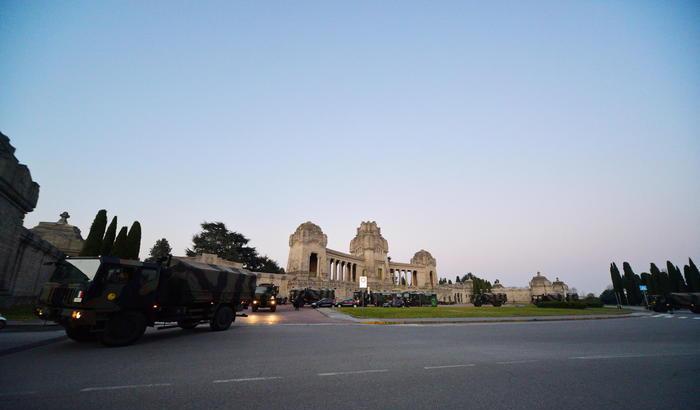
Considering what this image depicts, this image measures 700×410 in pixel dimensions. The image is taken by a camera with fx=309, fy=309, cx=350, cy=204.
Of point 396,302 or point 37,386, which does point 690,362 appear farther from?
point 396,302

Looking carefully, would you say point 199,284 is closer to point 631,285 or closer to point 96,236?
point 96,236

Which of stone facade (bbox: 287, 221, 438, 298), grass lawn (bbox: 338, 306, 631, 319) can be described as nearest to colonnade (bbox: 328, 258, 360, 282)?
stone facade (bbox: 287, 221, 438, 298)

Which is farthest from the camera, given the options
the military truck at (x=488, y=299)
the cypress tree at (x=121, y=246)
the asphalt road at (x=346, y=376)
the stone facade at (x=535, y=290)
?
the stone facade at (x=535, y=290)

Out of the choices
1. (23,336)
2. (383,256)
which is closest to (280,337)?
(23,336)

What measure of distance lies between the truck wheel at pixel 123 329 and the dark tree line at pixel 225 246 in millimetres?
66068

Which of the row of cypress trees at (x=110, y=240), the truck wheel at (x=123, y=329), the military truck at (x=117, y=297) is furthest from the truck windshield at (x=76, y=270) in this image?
the row of cypress trees at (x=110, y=240)

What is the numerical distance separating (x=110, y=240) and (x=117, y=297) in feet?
94.2

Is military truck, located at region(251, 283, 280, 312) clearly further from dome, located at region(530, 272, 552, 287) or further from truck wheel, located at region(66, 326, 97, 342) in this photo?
dome, located at region(530, 272, 552, 287)

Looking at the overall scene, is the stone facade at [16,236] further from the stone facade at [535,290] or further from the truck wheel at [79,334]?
the stone facade at [535,290]

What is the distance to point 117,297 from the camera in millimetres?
10219

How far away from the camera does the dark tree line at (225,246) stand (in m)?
74.6

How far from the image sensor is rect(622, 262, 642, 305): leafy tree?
2409 inches

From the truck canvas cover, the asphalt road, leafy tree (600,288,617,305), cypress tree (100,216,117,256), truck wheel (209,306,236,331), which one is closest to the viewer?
the asphalt road

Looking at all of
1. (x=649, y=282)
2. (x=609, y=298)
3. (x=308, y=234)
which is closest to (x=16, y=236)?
(x=308, y=234)
